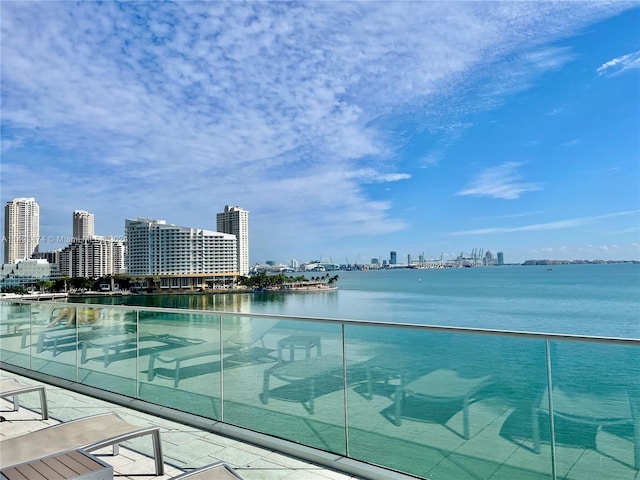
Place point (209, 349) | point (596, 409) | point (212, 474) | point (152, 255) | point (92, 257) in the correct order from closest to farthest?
point (212, 474) → point (596, 409) → point (209, 349) → point (152, 255) → point (92, 257)

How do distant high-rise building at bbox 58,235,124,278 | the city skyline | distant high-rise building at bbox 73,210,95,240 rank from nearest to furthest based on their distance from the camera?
the city skyline < distant high-rise building at bbox 58,235,124,278 < distant high-rise building at bbox 73,210,95,240

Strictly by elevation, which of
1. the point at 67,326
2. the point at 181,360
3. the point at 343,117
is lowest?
the point at 181,360

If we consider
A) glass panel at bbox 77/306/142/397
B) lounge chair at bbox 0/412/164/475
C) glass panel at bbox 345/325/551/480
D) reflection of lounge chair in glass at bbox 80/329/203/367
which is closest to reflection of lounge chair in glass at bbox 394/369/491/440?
glass panel at bbox 345/325/551/480

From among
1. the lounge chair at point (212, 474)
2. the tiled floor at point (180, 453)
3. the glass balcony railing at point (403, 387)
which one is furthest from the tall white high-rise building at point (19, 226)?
the lounge chair at point (212, 474)

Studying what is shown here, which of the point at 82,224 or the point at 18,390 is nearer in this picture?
the point at 18,390

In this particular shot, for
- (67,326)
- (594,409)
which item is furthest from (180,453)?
(67,326)

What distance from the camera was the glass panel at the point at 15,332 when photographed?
5.84 m

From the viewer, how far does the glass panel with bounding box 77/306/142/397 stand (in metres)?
4.61

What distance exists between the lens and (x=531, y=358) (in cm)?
252

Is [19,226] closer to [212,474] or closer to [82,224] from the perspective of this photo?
[82,224]

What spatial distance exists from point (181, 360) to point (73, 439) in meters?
1.82

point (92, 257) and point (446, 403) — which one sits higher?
point (92, 257)

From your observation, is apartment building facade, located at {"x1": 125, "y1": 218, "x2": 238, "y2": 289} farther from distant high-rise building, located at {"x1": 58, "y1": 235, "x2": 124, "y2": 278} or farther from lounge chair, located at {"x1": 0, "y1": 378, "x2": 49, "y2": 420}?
lounge chair, located at {"x1": 0, "y1": 378, "x2": 49, "y2": 420}

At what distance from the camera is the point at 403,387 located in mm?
2979
